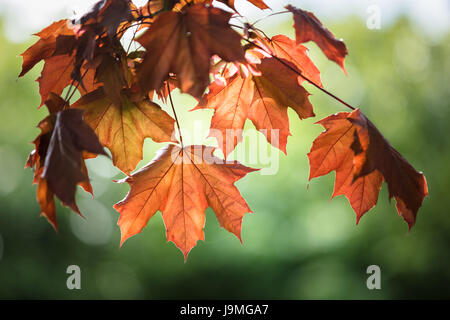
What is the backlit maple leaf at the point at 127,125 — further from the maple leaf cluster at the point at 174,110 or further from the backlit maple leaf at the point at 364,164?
the backlit maple leaf at the point at 364,164

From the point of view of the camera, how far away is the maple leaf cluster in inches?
23.9

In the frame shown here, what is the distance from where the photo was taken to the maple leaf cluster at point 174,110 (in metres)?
0.61

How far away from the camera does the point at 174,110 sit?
840 mm

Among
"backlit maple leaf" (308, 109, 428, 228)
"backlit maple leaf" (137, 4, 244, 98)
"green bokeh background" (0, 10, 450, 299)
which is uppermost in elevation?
"green bokeh background" (0, 10, 450, 299)

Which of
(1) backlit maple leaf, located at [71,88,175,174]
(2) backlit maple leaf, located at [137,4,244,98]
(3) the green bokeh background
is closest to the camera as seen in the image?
(2) backlit maple leaf, located at [137,4,244,98]

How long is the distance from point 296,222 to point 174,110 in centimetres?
605

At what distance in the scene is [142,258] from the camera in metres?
7.28

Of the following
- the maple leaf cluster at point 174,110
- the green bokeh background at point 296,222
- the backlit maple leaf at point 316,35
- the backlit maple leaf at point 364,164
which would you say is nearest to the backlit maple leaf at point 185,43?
the maple leaf cluster at point 174,110

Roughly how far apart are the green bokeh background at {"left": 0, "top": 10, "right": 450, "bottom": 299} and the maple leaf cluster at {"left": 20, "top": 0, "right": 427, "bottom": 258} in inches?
219

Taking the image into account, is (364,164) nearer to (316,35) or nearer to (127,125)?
(316,35)

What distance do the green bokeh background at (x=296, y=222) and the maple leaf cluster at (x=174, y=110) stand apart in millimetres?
5557

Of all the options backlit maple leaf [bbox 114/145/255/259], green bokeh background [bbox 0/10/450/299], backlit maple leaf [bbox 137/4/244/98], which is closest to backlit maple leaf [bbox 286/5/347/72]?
backlit maple leaf [bbox 137/4/244/98]

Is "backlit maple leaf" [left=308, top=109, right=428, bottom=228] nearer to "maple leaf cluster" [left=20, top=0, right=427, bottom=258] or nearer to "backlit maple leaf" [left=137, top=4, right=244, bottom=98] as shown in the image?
"maple leaf cluster" [left=20, top=0, right=427, bottom=258]

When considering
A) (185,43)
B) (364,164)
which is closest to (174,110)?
(185,43)
